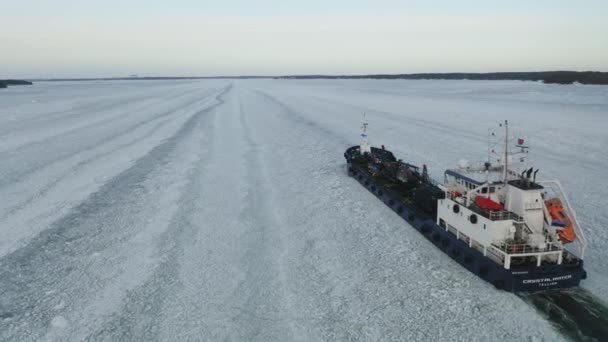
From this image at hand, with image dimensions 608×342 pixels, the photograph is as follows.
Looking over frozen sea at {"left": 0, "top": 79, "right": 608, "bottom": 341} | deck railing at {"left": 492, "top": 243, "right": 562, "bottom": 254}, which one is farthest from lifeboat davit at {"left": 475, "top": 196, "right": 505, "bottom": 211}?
frozen sea at {"left": 0, "top": 79, "right": 608, "bottom": 341}

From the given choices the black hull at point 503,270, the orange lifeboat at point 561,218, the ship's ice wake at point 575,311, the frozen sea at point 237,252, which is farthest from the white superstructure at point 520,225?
the frozen sea at point 237,252

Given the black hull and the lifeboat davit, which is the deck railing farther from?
the lifeboat davit

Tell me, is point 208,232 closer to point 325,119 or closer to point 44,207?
point 44,207

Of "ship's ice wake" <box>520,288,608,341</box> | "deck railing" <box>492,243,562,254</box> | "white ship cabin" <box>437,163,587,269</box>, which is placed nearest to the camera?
"ship's ice wake" <box>520,288,608,341</box>

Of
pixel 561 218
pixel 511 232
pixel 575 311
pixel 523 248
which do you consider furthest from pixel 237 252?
pixel 561 218

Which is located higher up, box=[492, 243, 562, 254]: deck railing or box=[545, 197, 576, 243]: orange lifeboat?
box=[545, 197, 576, 243]: orange lifeboat

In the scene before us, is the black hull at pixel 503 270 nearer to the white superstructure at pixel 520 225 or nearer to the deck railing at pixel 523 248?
the white superstructure at pixel 520 225

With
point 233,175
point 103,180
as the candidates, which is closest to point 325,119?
point 233,175
